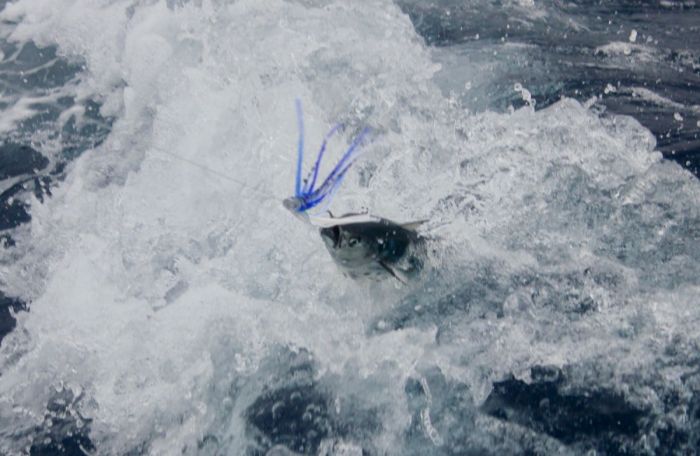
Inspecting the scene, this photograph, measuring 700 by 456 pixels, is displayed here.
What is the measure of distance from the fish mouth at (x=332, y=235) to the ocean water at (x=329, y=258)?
1127 millimetres

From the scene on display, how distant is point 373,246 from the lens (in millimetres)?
2518

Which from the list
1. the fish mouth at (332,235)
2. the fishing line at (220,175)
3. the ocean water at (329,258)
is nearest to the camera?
the fish mouth at (332,235)

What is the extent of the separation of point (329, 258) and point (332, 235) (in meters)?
1.59

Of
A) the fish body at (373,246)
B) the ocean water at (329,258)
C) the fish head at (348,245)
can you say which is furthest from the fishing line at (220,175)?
the fish head at (348,245)

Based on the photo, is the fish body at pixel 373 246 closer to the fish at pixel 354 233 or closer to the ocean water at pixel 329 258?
the fish at pixel 354 233

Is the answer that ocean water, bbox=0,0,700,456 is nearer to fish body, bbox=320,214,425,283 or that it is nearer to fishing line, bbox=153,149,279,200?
fishing line, bbox=153,149,279,200

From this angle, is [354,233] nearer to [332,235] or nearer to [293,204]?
[332,235]

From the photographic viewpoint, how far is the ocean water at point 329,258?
3.03 m

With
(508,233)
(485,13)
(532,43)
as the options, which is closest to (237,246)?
(508,233)

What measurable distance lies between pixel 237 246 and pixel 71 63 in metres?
4.80

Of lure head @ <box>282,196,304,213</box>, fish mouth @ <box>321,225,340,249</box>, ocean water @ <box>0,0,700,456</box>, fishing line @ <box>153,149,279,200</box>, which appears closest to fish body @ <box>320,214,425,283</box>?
fish mouth @ <box>321,225,340,249</box>

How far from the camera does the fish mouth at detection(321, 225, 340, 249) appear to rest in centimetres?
228

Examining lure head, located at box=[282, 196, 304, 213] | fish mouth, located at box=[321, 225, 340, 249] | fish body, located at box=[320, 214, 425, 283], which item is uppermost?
lure head, located at box=[282, 196, 304, 213]

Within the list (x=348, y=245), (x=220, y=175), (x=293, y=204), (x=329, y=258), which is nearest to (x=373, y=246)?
(x=348, y=245)
